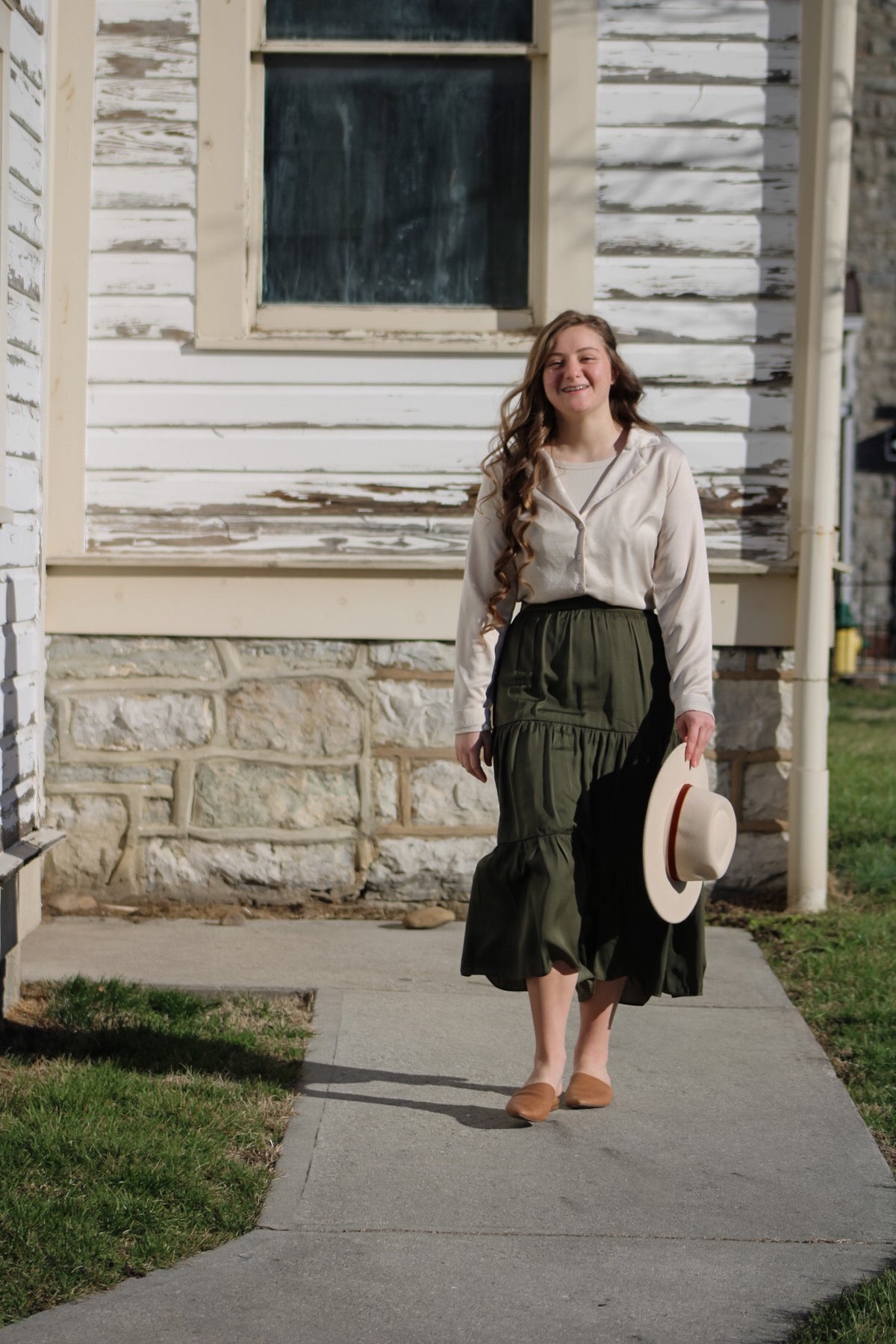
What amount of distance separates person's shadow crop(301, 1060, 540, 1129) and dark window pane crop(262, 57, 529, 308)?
10.5 feet

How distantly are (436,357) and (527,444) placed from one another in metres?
2.28

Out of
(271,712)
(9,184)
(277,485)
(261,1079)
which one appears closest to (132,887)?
(271,712)

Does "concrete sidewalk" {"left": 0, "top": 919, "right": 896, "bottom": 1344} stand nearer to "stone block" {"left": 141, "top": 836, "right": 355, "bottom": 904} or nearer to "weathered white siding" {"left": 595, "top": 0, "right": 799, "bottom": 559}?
"stone block" {"left": 141, "top": 836, "right": 355, "bottom": 904}

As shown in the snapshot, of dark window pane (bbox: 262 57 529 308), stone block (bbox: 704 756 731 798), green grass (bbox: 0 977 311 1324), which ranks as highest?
dark window pane (bbox: 262 57 529 308)

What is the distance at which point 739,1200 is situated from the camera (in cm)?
346

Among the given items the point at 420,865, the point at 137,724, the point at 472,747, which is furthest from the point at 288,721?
the point at 472,747

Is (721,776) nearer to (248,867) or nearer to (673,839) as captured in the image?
(248,867)

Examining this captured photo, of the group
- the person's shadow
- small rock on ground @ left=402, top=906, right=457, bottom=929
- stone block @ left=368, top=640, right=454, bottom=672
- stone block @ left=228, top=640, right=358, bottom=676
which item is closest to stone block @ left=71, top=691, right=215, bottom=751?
stone block @ left=228, top=640, right=358, bottom=676

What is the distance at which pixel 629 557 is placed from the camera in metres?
3.91

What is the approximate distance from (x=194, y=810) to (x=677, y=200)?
2.98 m

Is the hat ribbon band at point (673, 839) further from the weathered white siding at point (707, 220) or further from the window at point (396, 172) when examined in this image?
the window at point (396, 172)

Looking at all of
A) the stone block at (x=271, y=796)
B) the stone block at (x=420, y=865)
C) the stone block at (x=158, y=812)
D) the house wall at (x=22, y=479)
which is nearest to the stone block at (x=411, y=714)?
the stone block at (x=271, y=796)

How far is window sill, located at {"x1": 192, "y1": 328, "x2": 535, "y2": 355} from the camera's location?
20.1ft

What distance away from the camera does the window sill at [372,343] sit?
6.12 metres
